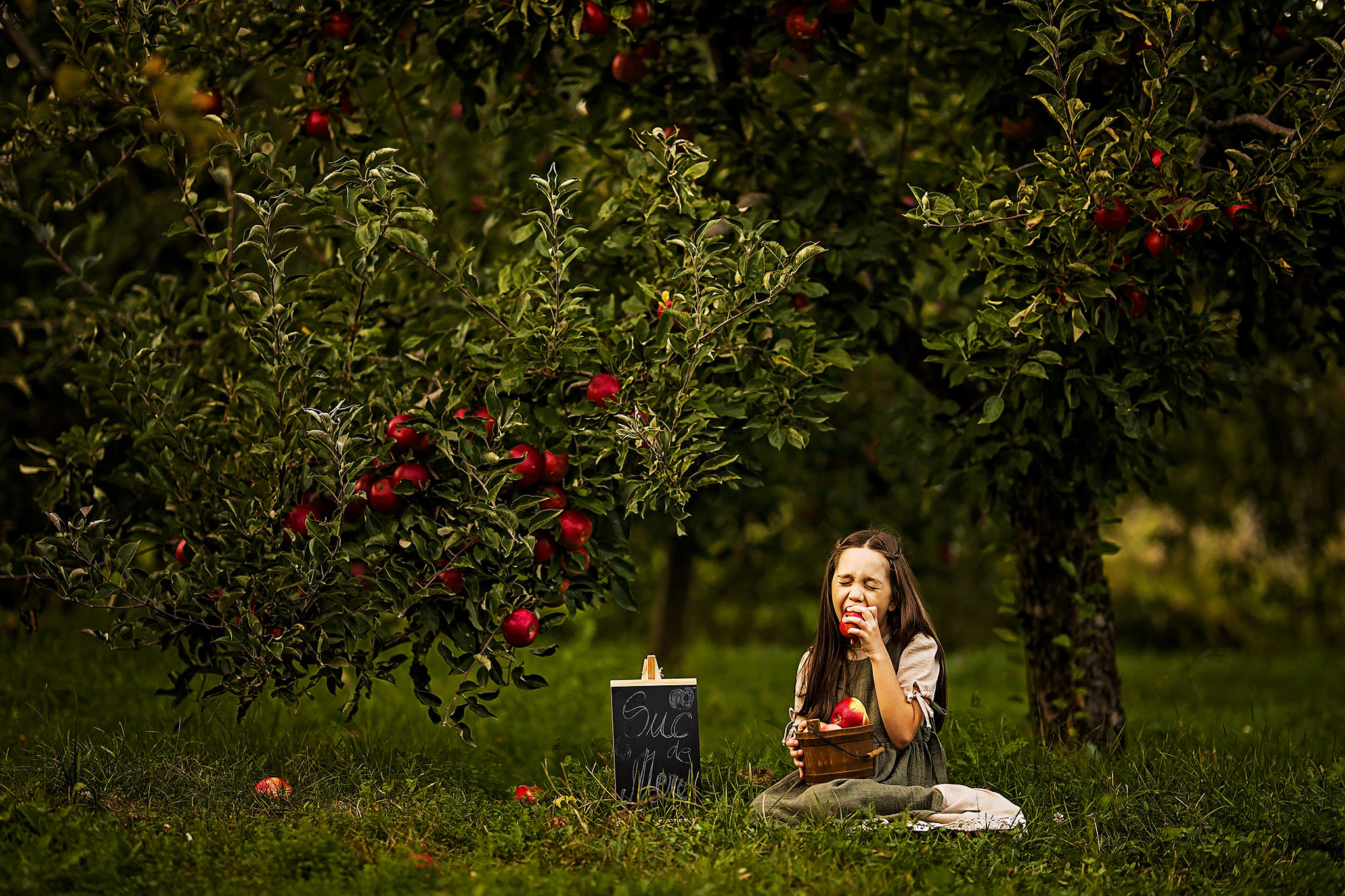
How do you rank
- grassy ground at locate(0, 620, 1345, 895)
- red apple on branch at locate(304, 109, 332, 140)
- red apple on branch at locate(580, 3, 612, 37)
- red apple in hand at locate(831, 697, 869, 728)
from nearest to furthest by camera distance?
grassy ground at locate(0, 620, 1345, 895)
red apple in hand at locate(831, 697, 869, 728)
red apple on branch at locate(580, 3, 612, 37)
red apple on branch at locate(304, 109, 332, 140)

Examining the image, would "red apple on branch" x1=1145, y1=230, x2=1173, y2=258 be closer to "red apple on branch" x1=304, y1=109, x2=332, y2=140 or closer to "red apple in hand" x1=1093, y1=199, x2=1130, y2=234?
"red apple in hand" x1=1093, y1=199, x2=1130, y2=234

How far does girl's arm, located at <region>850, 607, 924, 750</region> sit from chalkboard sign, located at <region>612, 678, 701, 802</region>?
518 mm

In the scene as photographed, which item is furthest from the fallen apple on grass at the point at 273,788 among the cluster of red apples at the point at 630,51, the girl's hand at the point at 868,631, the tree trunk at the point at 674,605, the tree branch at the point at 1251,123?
the tree trunk at the point at 674,605

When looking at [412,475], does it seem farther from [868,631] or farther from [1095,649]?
[1095,649]

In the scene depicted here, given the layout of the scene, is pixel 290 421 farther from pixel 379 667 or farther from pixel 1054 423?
pixel 1054 423

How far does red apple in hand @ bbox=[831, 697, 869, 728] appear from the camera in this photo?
10.0 ft

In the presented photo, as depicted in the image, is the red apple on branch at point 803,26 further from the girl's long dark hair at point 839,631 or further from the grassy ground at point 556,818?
the grassy ground at point 556,818

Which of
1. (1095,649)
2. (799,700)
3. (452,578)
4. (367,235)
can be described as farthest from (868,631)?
(367,235)

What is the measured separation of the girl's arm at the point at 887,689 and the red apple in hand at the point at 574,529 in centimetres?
83

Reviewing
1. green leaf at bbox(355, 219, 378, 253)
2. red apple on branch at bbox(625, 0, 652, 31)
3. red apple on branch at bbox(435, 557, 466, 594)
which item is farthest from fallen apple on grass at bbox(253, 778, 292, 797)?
red apple on branch at bbox(625, 0, 652, 31)

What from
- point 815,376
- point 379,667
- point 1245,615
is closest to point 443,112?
point 815,376

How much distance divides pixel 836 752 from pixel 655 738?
0.54 m

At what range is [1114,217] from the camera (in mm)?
3215

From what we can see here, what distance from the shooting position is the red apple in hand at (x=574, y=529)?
318 centimetres
